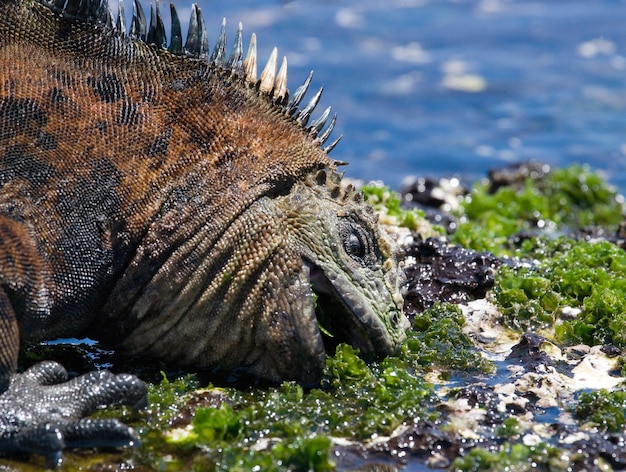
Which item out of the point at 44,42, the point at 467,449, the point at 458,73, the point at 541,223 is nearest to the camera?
the point at 467,449

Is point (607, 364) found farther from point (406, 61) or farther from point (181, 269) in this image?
point (406, 61)

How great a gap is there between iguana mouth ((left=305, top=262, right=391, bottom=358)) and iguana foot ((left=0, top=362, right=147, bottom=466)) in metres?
1.25

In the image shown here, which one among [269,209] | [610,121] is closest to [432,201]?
[269,209]

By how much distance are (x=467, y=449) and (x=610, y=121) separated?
45.4 ft

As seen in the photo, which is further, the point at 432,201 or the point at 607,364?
the point at 432,201

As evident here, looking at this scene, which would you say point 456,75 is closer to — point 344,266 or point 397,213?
point 397,213

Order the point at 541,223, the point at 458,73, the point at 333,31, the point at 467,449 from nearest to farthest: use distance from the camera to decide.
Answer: the point at 467,449
the point at 541,223
the point at 458,73
the point at 333,31

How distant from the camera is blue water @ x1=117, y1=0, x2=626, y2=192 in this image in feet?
56.6

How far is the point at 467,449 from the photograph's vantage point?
561cm

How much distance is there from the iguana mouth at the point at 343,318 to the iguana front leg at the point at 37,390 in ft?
4.12

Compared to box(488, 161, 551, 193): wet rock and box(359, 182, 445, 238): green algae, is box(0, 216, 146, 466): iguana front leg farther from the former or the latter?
box(488, 161, 551, 193): wet rock

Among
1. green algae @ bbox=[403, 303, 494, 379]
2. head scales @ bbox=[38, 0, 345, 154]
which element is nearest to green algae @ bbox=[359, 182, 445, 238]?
green algae @ bbox=[403, 303, 494, 379]

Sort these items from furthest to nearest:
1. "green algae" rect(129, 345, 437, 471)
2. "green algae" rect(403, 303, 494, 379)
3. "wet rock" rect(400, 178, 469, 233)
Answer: "wet rock" rect(400, 178, 469, 233), "green algae" rect(403, 303, 494, 379), "green algae" rect(129, 345, 437, 471)

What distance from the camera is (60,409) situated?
563 centimetres
